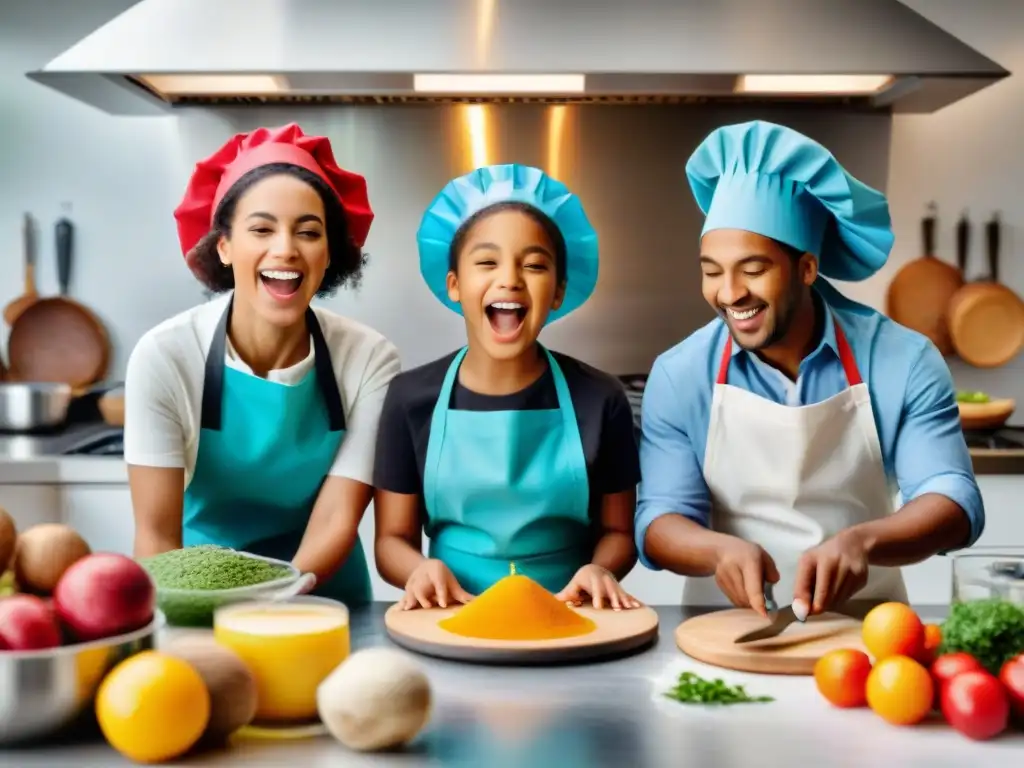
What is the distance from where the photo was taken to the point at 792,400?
1.46m

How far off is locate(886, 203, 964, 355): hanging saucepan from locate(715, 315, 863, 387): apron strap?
144 centimetres

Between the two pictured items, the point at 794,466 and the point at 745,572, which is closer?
the point at 745,572

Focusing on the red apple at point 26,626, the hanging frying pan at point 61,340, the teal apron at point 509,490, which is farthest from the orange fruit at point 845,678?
the hanging frying pan at point 61,340

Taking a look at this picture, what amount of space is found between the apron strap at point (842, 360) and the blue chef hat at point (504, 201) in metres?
0.22

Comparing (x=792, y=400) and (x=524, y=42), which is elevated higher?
(x=524, y=42)

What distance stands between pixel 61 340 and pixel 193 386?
151cm

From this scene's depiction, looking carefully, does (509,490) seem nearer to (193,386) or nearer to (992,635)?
(193,386)

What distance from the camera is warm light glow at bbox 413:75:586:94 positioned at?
2.28 m

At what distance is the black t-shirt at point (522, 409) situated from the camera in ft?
4.85

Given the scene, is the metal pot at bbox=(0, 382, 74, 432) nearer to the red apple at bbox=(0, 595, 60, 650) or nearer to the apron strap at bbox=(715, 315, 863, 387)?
the apron strap at bbox=(715, 315, 863, 387)

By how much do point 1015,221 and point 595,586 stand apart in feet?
6.68

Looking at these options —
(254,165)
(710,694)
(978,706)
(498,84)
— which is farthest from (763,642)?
(498,84)

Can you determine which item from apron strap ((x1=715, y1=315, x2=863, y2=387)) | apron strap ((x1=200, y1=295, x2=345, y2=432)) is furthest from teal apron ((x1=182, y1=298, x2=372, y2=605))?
apron strap ((x1=715, y1=315, x2=863, y2=387))

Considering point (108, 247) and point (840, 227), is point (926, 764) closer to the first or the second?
point (840, 227)
